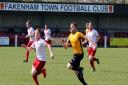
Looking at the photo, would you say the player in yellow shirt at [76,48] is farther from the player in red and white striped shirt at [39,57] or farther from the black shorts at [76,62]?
the player in red and white striped shirt at [39,57]

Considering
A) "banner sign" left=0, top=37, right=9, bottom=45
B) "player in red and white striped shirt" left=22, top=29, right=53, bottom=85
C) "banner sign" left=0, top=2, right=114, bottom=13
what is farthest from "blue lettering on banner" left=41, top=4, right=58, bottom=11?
"player in red and white striped shirt" left=22, top=29, right=53, bottom=85

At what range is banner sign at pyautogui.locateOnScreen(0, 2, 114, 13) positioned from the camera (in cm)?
5956

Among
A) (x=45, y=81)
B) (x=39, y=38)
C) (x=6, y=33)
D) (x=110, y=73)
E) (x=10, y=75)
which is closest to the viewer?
(x=39, y=38)

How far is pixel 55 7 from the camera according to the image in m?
60.6

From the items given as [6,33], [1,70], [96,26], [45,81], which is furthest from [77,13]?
[45,81]

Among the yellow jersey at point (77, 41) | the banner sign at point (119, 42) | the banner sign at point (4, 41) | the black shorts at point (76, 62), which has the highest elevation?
the yellow jersey at point (77, 41)

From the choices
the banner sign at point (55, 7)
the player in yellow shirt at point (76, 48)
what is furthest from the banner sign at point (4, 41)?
the player in yellow shirt at point (76, 48)

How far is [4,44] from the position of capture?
54688 millimetres

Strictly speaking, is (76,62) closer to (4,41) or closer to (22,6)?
(4,41)

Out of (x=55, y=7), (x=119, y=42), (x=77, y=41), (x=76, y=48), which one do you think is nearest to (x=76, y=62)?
(x=76, y=48)

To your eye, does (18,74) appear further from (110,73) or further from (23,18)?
(23,18)

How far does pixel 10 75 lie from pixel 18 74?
0.58m

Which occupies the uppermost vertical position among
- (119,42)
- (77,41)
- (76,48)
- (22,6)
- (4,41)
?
(77,41)

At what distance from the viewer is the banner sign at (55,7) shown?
59.6 metres
